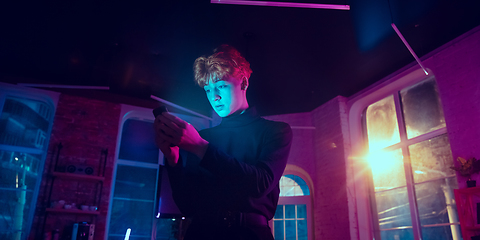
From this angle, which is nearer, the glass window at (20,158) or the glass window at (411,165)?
the glass window at (411,165)

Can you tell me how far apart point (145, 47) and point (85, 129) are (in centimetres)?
238

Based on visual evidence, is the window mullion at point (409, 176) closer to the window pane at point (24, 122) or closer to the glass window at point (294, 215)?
the glass window at point (294, 215)

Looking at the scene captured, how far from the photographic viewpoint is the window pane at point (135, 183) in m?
6.73

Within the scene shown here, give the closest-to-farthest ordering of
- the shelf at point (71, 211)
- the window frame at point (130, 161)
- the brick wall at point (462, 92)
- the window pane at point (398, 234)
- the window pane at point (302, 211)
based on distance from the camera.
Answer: the brick wall at point (462, 92) → the window pane at point (398, 234) → the shelf at point (71, 211) → the window frame at point (130, 161) → the window pane at point (302, 211)

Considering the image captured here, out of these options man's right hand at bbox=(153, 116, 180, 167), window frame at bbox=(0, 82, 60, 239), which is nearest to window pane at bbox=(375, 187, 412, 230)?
man's right hand at bbox=(153, 116, 180, 167)

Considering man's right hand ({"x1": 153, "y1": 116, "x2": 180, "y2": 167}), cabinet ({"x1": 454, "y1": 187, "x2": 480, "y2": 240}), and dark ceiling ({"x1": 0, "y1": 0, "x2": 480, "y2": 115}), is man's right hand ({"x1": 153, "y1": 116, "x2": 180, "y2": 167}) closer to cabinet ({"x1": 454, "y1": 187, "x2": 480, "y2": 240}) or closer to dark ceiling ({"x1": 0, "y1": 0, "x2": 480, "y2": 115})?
dark ceiling ({"x1": 0, "y1": 0, "x2": 480, "y2": 115})

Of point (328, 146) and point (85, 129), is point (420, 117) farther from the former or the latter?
point (85, 129)

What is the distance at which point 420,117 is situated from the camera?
541 centimetres

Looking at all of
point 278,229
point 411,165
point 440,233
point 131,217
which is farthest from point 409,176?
point 131,217

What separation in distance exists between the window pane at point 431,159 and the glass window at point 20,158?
651cm

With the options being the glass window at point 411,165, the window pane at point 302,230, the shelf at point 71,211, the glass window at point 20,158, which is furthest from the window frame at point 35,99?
the glass window at point 411,165

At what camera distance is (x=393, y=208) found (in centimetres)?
563

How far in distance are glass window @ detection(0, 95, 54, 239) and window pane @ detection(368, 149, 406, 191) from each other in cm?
615

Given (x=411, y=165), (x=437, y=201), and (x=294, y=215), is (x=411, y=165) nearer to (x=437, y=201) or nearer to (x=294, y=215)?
(x=437, y=201)
